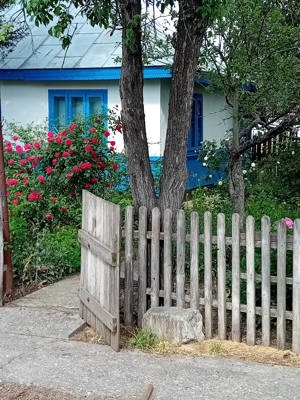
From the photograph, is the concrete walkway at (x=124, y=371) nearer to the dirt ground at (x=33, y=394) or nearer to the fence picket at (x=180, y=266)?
the dirt ground at (x=33, y=394)

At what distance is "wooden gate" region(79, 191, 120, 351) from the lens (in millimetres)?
5445

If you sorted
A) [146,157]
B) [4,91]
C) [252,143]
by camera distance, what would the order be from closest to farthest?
[146,157] < [252,143] < [4,91]

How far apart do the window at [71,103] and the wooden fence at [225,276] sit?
8.72 metres

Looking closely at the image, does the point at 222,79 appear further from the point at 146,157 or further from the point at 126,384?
the point at 126,384

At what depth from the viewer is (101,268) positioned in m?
5.81

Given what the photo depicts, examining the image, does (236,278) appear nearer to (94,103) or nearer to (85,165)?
(85,165)

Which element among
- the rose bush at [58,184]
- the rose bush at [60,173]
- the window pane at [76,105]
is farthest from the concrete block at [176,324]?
the window pane at [76,105]

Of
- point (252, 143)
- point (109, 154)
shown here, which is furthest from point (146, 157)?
point (109, 154)

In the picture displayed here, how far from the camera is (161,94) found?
46.2 feet

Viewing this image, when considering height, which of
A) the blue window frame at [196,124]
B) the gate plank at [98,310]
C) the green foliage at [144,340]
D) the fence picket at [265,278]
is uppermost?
the blue window frame at [196,124]

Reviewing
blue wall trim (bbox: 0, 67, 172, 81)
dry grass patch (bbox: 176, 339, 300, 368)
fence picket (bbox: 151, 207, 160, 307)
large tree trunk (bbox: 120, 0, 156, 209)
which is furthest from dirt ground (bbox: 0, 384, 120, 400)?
blue wall trim (bbox: 0, 67, 172, 81)

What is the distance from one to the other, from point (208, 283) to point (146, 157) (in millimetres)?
1639

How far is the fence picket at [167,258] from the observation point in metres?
5.94

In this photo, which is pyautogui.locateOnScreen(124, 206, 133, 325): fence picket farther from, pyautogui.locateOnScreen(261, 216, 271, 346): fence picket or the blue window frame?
the blue window frame
